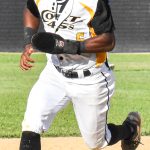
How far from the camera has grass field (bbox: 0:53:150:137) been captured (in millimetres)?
7770

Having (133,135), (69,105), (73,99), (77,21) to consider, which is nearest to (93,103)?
(73,99)

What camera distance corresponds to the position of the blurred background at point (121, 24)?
22641 millimetres

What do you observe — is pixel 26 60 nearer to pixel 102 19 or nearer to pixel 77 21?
pixel 77 21

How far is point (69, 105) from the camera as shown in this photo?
1052 centimetres

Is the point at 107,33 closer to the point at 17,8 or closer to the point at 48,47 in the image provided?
the point at 48,47

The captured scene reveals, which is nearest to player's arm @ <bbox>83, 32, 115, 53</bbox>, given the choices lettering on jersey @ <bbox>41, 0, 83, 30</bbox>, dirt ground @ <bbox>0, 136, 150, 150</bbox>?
lettering on jersey @ <bbox>41, 0, 83, 30</bbox>

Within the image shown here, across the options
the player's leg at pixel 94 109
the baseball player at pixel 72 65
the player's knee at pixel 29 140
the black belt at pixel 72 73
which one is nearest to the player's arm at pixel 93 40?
the baseball player at pixel 72 65

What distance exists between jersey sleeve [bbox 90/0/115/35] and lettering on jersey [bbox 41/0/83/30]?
5.5 inches

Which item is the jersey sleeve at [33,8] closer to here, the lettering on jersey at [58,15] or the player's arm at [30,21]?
the player's arm at [30,21]

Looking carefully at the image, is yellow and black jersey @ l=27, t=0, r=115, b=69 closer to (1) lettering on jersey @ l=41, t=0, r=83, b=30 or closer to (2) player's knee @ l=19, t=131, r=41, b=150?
(1) lettering on jersey @ l=41, t=0, r=83, b=30

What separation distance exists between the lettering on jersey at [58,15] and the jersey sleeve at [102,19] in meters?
0.14

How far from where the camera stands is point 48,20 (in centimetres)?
477

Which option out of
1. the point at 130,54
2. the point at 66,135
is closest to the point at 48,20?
the point at 66,135

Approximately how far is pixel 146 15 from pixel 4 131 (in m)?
Answer: 16.2
